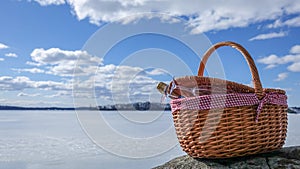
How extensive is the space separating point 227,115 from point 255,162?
1.27ft

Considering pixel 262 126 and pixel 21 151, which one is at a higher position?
pixel 262 126

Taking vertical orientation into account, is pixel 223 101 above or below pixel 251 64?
below

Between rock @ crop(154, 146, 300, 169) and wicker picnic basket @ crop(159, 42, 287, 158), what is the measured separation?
7cm

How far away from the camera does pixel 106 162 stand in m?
5.40

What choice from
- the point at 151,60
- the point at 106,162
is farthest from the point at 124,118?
the point at 106,162

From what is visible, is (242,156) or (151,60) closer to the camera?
(242,156)

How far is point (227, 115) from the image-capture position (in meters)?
1.95

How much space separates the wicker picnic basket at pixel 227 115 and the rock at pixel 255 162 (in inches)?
2.9

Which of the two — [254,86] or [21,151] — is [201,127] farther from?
[21,151]

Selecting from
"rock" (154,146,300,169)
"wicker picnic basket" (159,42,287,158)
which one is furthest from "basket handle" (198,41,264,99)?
"rock" (154,146,300,169)

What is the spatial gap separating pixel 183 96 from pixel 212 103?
0.76ft

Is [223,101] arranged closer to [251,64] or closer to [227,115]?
[227,115]

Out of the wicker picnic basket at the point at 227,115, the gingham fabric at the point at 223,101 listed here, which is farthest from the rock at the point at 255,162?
the gingham fabric at the point at 223,101

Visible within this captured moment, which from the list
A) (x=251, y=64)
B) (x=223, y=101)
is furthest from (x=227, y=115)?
(x=251, y=64)
